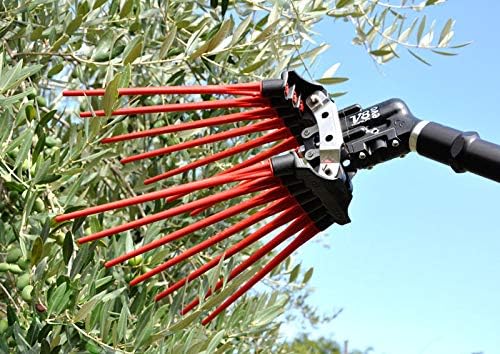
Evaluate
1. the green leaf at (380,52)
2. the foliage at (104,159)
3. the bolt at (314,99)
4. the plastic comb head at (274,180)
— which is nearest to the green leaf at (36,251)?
the foliage at (104,159)

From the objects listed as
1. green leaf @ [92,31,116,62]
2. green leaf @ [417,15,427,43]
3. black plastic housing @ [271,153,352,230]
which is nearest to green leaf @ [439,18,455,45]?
green leaf @ [417,15,427,43]

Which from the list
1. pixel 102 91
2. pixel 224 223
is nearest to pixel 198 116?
pixel 224 223

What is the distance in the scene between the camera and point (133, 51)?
2.32m

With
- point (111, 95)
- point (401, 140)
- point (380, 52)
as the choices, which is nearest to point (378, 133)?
point (401, 140)

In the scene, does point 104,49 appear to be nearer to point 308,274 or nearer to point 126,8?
point 126,8

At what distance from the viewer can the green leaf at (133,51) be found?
2311 mm

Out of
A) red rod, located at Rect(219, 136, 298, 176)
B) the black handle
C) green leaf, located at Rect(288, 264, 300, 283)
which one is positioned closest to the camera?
the black handle

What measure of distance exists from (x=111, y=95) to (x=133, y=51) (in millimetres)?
462

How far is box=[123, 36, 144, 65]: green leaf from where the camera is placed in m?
2.31

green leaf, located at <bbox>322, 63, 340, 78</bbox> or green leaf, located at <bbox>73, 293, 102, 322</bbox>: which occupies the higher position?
green leaf, located at <bbox>322, 63, 340, 78</bbox>

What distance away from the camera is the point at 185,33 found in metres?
2.91

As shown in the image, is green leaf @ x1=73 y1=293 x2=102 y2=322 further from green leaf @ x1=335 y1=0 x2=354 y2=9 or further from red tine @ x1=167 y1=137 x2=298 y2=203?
green leaf @ x1=335 y1=0 x2=354 y2=9

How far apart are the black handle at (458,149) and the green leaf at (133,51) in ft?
3.24

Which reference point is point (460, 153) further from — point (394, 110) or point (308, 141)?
point (308, 141)
